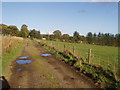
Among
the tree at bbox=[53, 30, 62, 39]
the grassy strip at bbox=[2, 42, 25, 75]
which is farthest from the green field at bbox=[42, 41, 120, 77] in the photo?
the tree at bbox=[53, 30, 62, 39]

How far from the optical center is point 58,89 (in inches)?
228

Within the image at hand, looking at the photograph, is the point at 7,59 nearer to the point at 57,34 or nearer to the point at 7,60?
the point at 7,60

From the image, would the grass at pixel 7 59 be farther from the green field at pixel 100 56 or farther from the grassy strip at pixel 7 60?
the green field at pixel 100 56

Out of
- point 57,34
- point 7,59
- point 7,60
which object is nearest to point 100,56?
point 7,59

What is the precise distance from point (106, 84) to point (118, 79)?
957mm

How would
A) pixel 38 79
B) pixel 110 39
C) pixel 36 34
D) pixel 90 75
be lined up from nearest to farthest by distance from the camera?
pixel 38 79
pixel 90 75
pixel 110 39
pixel 36 34

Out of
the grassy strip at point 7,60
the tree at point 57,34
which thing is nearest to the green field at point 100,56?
the grassy strip at point 7,60

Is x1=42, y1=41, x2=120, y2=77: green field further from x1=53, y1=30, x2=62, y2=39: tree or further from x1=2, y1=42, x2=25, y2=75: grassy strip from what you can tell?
x1=53, y1=30, x2=62, y2=39: tree

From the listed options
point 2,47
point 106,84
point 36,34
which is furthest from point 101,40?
point 106,84

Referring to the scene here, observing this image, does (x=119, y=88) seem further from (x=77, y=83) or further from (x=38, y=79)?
(x=38, y=79)

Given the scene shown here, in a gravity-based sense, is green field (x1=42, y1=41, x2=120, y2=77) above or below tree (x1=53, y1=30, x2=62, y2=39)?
below

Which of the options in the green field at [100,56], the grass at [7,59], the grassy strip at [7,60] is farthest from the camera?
the green field at [100,56]

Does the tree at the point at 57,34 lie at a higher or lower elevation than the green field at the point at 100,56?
higher

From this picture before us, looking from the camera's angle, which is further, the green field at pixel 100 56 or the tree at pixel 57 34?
the tree at pixel 57 34
